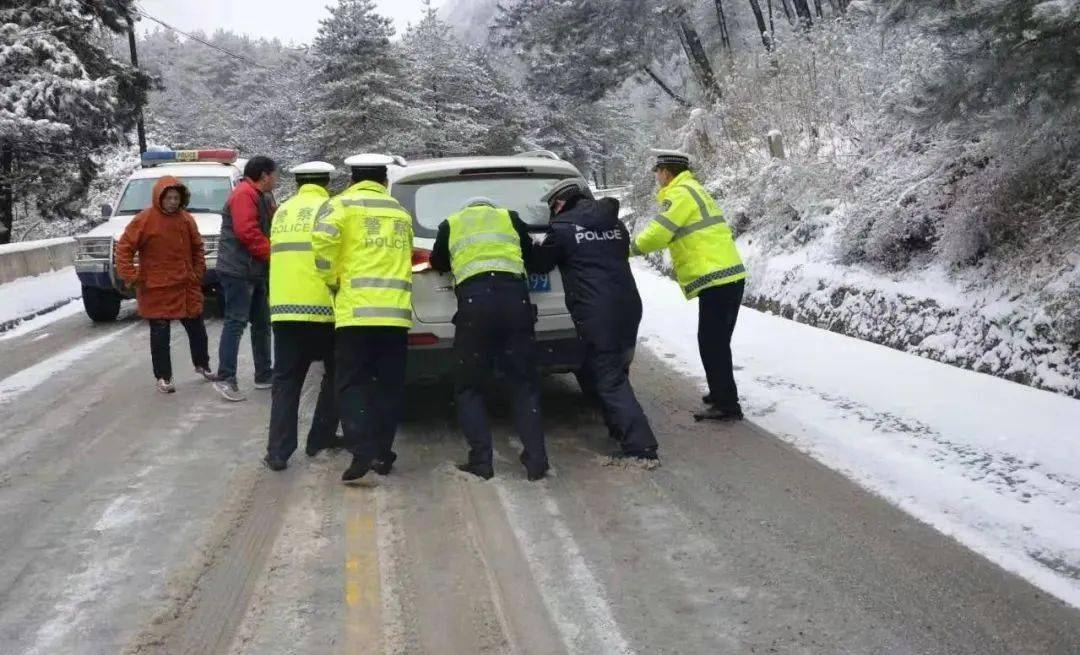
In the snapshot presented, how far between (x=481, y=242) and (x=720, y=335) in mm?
2070

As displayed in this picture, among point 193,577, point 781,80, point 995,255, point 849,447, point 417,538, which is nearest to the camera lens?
point 193,577

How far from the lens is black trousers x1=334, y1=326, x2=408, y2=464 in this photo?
5.66 meters

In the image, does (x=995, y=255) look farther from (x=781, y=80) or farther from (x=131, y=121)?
(x=131, y=121)

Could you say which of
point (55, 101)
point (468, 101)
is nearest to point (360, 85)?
point (468, 101)

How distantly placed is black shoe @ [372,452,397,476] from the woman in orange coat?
3.09 m

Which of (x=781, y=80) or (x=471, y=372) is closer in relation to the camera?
(x=471, y=372)

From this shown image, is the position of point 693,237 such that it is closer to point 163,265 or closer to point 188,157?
point 163,265

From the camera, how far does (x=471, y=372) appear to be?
5766mm

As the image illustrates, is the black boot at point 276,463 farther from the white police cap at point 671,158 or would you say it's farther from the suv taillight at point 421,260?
the white police cap at point 671,158

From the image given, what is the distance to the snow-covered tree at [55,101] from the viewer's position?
2189 cm

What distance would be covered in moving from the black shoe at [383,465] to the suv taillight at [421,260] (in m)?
1.21

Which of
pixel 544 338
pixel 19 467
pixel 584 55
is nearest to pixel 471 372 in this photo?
pixel 544 338

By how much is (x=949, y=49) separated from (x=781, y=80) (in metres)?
9.45

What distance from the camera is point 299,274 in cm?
583
